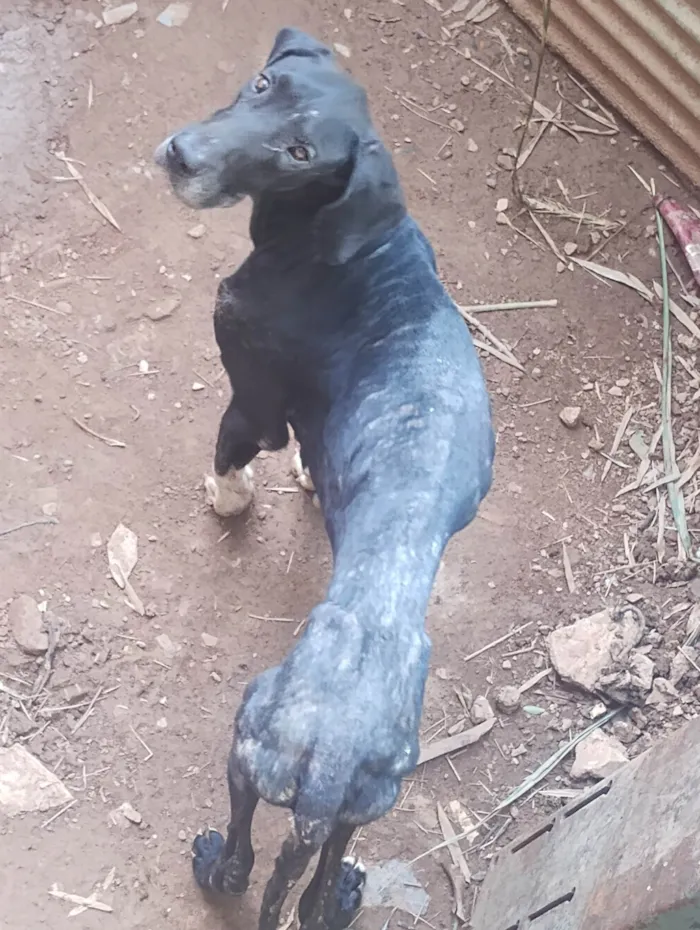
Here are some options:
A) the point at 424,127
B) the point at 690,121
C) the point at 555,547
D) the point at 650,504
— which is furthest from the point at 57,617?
the point at 690,121

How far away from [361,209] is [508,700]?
55.5 inches

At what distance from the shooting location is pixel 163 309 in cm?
302

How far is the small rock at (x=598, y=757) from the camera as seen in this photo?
2.55 m

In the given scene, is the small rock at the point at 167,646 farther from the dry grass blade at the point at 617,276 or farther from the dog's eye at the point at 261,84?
the dry grass blade at the point at 617,276

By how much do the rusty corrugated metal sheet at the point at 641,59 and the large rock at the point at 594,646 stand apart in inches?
66.5

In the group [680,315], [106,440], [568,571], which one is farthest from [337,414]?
[680,315]

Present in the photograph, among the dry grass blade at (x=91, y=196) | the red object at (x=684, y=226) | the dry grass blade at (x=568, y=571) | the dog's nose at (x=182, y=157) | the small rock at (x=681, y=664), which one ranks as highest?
the dog's nose at (x=182, y=157)

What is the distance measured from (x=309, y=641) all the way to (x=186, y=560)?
44.4 inches

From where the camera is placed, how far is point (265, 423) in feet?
7.55

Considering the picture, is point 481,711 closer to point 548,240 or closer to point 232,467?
point 232,467

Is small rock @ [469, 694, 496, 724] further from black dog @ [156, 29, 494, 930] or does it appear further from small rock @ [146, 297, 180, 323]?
small rock @ [146, 297, 180, 323]

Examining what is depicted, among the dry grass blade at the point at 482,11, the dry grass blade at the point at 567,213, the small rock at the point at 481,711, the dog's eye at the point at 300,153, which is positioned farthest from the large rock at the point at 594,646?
the dry grass blade at the point at 482,11

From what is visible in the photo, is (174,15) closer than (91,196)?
No

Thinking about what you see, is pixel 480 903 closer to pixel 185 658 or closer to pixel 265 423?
pixel 185 658
